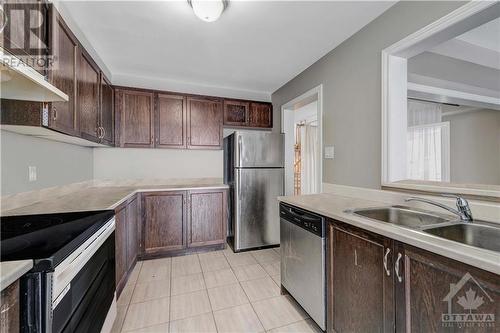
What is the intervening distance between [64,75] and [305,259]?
7.16 ft

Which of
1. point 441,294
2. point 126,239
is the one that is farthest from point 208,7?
point 126,239

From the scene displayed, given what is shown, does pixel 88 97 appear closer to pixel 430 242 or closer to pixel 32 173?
pixel 32 173

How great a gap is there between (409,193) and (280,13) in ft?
5.69

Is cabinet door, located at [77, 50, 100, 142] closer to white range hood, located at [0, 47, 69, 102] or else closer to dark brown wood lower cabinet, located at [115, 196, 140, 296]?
white range hood, located at [0, 47, 69, 102]

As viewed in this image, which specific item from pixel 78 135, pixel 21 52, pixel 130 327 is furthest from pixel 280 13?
pixel 130 327

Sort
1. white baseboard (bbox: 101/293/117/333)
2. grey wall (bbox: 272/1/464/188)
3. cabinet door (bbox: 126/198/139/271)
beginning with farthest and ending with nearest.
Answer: cabinet door (bbox: 126/198/139/271) → grey wall (bbox: 272/1/464/188) → white baseboard (bbox: 101/293/117/333)

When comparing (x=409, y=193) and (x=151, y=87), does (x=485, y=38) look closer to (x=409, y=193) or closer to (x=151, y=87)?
(x=409, y=193)

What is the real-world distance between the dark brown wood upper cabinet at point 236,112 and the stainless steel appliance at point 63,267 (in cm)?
228

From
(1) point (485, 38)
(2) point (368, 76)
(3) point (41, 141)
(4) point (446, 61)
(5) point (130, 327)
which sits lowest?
(5) point (130, 327)

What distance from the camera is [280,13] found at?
5.73ft

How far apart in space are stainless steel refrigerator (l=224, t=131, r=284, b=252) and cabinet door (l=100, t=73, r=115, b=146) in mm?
1547

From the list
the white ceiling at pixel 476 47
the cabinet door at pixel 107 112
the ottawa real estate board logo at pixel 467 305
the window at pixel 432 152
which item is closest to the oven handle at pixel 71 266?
the ottawa real estate board logo at pixel 467 305

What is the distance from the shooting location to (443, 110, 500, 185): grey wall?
119 inches

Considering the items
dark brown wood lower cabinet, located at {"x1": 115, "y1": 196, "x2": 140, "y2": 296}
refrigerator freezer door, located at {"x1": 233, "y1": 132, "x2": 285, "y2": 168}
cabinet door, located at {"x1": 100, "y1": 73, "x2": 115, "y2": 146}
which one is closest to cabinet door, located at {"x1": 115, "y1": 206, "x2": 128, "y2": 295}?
dark brown wood lower cabinet, located at {"x1": 115, "y1": 196, "x2": 140, "y2": 296}
